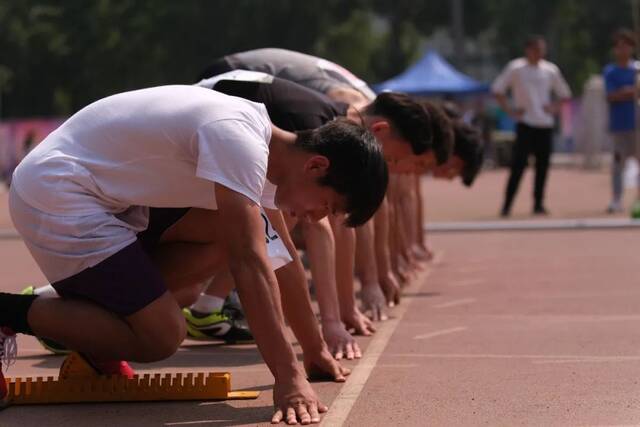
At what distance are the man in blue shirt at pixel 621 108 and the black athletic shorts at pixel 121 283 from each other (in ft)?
40.2

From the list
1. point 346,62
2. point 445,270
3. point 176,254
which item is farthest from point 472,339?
point 346,62

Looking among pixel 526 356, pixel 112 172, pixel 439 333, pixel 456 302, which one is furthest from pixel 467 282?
pixel 112 172

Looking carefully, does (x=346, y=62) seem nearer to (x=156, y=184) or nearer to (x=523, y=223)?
(x=523, y=223)

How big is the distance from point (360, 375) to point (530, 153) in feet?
38.2

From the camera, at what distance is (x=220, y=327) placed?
7262mm

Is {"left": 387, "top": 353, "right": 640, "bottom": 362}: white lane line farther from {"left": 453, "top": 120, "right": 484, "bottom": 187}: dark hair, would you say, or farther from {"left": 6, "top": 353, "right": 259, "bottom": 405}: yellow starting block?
{"left": 453, "top": 120, "right": 484, "bottom": 187}: dark hair

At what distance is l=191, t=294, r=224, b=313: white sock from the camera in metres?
7.21

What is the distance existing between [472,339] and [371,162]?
2.34 m

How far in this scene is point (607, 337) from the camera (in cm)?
713

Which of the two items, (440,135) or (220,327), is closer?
(220,327)

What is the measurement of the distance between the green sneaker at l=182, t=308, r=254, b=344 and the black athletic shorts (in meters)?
1.95

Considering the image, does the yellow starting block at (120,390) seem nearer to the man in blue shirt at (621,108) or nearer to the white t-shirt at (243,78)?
the white t-shirt at (243,78)

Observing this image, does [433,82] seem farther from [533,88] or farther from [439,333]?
[439,333]

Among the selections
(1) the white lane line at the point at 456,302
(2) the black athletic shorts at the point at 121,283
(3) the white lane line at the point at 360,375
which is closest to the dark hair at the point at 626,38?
(1) the white lane line at the point at 456,302
